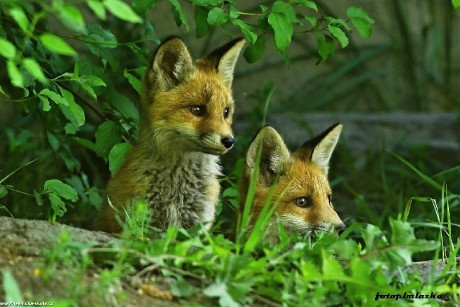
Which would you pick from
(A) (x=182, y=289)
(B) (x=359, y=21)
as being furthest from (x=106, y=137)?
(A) (x=182, y=289)

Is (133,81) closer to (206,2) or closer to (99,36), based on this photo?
(99,36)

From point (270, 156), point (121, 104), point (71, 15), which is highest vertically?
point (71, 15)

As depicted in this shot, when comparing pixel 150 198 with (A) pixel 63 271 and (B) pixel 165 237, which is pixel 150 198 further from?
(A) pixel 63 271

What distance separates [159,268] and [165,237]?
172mm

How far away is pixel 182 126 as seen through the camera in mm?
5785

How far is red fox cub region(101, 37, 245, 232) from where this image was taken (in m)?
5.75

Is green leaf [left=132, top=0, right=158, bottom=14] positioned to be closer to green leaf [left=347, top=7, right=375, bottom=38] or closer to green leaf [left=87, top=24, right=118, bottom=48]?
green leaf [left=87, top=24, right=118, bottom=48]

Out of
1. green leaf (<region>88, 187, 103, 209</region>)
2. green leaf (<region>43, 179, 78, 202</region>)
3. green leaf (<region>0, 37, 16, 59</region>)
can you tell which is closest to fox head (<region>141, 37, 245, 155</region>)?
green leaf (<region>43, 179, 78, 202</region>)

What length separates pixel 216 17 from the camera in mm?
5410

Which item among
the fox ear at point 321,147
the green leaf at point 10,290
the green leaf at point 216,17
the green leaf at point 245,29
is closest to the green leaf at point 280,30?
the green leaf at point 245,29

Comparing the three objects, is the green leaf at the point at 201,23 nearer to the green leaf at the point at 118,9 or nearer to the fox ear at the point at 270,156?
the fox ear at the point at 270,156

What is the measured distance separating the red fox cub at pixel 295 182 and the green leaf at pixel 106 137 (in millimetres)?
920

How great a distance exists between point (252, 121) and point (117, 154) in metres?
3.44

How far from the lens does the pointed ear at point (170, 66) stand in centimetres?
597
